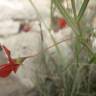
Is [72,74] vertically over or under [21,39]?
under

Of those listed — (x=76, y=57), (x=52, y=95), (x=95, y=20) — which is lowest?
(x=52, y=95)

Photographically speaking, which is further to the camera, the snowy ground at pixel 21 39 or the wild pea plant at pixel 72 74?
the snowy ground at pixel 21 39

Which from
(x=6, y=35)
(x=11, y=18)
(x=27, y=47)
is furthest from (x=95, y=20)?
(x=11, y=18)

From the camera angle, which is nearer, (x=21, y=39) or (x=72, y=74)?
(x=72, y=74)

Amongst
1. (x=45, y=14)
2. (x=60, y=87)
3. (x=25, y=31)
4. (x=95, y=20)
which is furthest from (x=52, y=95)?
(x=45, y=14)

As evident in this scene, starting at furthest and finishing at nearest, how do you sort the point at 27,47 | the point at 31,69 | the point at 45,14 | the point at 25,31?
the point at 45,14 → the point at 25,31 → the point at 27,47 → the point at 31,69

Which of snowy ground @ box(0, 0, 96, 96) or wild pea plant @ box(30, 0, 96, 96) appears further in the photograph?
snowy ground @ box(0, 0, 96, 96)

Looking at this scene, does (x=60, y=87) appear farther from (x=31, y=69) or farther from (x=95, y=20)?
(x=95, y=20)

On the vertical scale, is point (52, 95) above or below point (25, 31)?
below

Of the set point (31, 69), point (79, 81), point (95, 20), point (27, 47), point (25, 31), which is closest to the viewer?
point (79, 81)

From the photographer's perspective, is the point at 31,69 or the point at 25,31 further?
the point at 25,31
